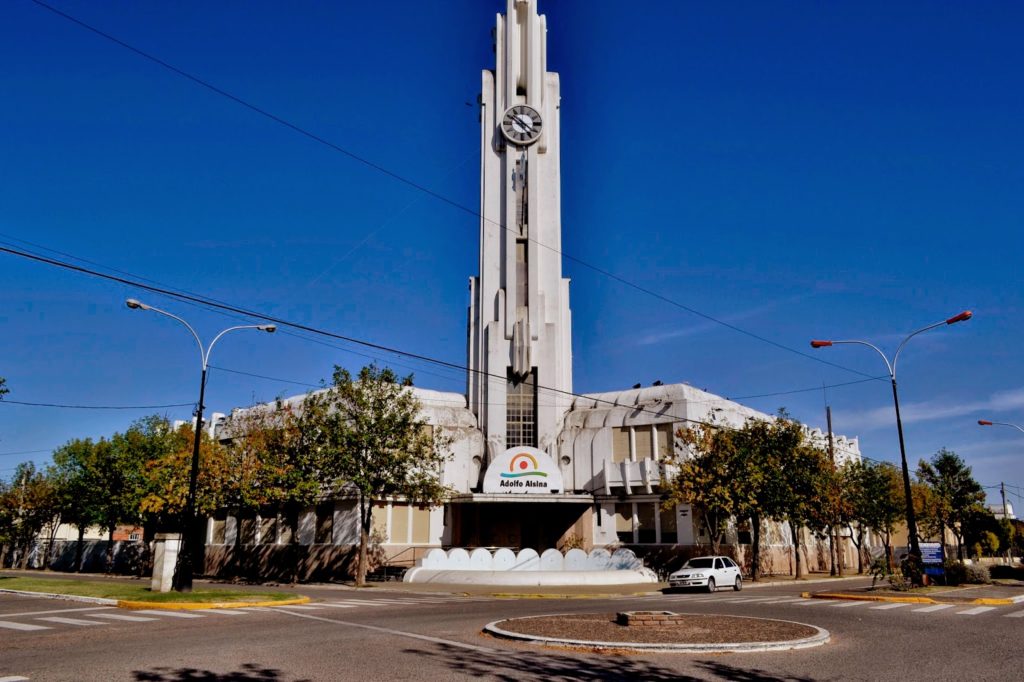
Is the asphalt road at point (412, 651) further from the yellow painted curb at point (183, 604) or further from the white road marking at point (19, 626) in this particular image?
the yellow painted curb at point (183, 604)

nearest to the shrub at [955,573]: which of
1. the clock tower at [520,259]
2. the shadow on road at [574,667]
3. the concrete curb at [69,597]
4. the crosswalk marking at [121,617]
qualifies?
the clock tower at [520,259]

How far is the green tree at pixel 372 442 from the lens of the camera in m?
35.0

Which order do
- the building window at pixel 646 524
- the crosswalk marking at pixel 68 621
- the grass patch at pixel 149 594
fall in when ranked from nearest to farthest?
the crosswalk marking at pixel 68 621 < the grass patch at pixel 149 594 < the building window at pixel 646 524

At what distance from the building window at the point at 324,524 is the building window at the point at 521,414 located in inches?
463

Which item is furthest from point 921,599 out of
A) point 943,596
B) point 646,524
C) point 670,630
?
point 646,524

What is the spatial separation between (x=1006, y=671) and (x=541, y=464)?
3418 cm

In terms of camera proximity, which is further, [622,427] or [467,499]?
[622,427]

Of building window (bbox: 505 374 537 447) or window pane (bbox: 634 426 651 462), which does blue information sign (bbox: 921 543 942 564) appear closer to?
window pane (bbox: 634 426 651 462)

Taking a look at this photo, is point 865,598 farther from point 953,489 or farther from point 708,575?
point 953,489

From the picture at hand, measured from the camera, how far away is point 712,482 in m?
Result: 39.5

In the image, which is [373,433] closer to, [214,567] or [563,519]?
[563,519]

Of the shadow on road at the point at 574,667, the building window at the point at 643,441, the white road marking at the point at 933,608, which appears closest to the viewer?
the shadow on road at the point at 574,667

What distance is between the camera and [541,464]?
4484 cm

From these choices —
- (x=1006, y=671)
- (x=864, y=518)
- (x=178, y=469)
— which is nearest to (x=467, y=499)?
(x=178, y=469)
